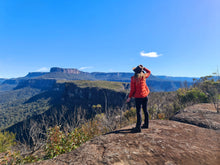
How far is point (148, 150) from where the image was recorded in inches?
123

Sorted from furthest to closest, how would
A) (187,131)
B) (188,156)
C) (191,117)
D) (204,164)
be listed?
1. (191,117)
2. (187,131)
3. (188,156)
4. (204,164)

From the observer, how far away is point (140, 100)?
4.59 m

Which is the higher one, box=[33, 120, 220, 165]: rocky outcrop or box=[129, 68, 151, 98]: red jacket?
box=[129, 68, 151, 98]: red jacket

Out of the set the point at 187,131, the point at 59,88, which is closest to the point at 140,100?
the point at 187,131

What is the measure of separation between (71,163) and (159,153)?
79.9 inches

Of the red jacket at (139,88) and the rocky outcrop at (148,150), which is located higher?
the red jacket at (139,88)

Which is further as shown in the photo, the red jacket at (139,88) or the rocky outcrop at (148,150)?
the red jacket at (139,88)

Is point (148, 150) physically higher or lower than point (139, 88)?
lower

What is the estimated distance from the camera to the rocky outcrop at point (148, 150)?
2.78 meters

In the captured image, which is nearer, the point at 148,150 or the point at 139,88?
the point at 148,150

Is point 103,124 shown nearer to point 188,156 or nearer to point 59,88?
point 188,156

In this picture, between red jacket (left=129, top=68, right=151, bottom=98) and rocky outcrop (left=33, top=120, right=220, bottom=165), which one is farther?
red jacket (left=129, top=68, right=151, bottom=98)

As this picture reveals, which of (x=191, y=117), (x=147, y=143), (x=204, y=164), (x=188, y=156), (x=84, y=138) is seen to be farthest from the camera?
(x=191, y=117)

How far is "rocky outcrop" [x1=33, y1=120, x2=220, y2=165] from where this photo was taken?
2.78 m
